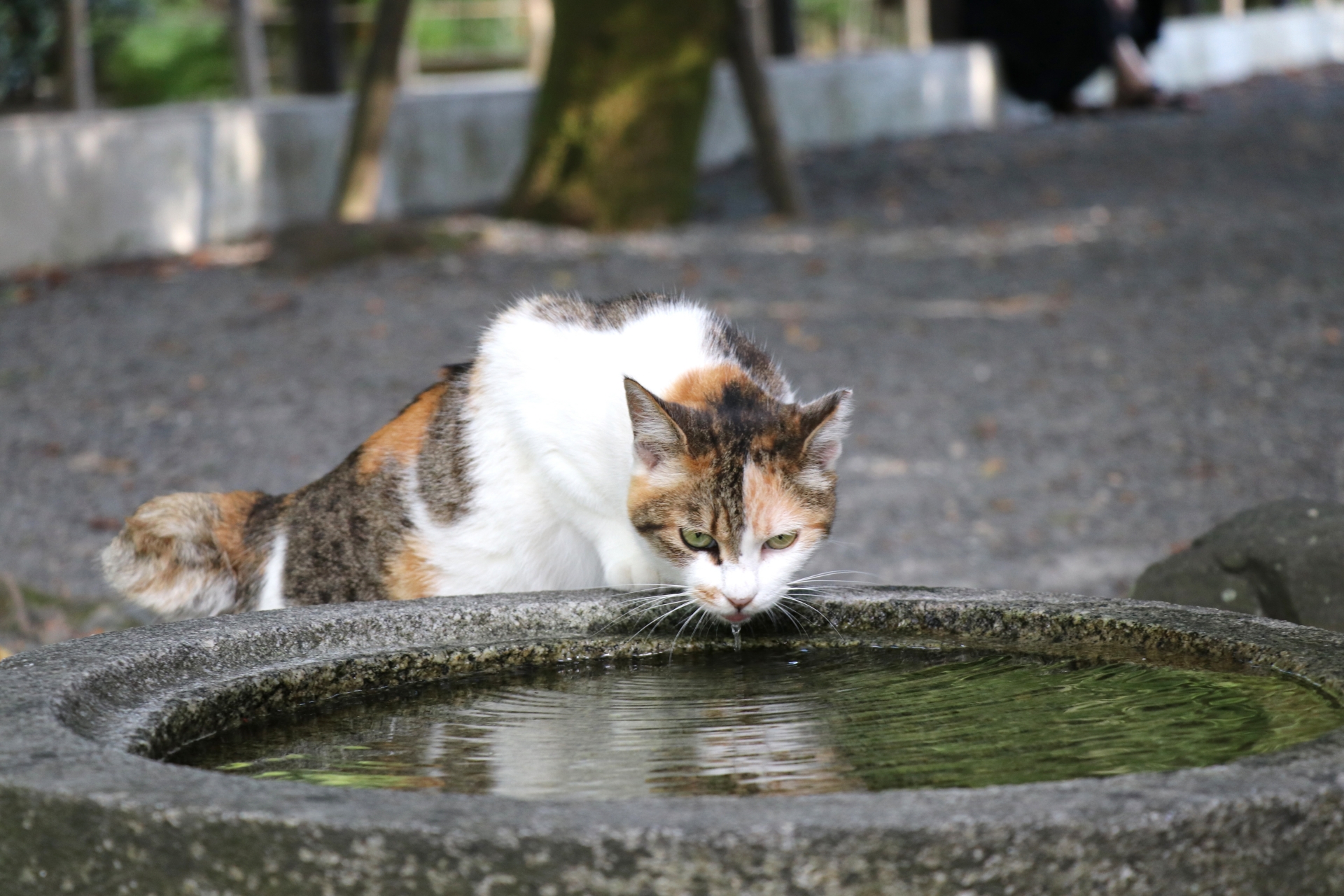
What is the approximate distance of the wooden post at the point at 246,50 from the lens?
12.4 metres

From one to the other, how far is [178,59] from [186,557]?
18.8 metres

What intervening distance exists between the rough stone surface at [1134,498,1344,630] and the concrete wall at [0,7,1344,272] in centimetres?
830

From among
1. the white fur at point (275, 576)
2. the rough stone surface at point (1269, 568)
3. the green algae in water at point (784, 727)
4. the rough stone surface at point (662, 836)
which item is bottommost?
the rough stone surface at point (1269, 568)

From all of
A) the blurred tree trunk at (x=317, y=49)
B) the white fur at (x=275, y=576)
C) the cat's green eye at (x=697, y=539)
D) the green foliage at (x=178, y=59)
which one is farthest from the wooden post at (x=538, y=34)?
the cat's green eye at (x=697, y=539)

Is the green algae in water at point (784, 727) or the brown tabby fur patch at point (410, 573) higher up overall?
the green algae in water at point (784, 727)

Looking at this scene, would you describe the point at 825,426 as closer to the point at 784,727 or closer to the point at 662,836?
the point at 784,727

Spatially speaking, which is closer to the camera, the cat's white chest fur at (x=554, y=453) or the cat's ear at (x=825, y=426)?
the cat's ear at (x=825, y=426)

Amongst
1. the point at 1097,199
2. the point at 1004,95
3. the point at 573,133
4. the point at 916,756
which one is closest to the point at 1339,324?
the point at 1097,199

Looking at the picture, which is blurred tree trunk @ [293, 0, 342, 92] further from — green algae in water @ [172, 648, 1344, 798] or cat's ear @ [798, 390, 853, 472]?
green algae in water @ [172, 648, 1344, 798]

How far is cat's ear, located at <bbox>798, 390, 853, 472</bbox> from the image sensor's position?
11.0 ft

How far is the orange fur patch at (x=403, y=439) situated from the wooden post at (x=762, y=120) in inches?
284

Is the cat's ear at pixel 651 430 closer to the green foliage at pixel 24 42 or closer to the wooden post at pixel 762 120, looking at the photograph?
the wooden post at pixel 762 120

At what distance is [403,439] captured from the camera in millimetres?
4137

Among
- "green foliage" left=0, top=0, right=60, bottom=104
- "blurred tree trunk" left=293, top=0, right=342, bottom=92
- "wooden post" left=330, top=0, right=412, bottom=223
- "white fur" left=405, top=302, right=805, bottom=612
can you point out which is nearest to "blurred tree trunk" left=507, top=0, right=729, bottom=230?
"wooden post" left=330, top=0, right=412, bottom=223
